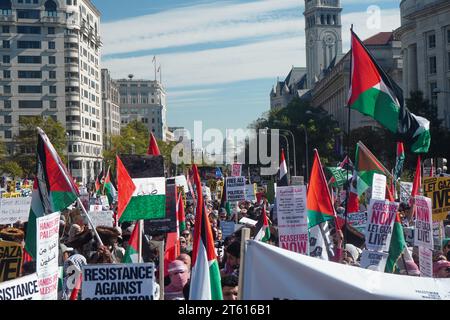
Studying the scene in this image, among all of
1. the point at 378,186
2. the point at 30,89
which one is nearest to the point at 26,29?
the point at 30,89

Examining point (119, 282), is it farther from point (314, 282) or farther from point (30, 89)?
point (30, 89)

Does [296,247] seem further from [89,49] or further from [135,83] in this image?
[135,83]

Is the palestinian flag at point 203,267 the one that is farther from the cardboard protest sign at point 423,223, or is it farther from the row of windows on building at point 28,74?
the row of windows on building at point 28,74

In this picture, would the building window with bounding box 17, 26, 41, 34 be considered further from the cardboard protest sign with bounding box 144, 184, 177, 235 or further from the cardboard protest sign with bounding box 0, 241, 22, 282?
the cardboard protest sign with bounding box 0, 241, 22, 282

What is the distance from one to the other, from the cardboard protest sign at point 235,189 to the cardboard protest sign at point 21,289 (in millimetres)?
11791

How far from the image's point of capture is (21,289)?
224 inches

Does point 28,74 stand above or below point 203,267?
above

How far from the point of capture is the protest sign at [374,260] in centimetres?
822

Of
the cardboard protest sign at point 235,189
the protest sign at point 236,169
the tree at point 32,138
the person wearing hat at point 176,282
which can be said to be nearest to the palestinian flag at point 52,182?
the person wearing hat at point 176,282

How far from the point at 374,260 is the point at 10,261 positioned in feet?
13.0

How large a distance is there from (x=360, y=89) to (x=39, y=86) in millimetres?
86271

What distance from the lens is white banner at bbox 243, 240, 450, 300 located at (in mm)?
4723

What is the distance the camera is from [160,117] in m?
187

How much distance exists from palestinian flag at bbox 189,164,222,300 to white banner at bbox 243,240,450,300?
3.88ft
